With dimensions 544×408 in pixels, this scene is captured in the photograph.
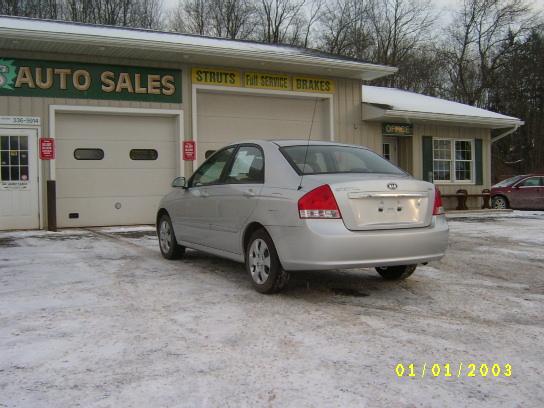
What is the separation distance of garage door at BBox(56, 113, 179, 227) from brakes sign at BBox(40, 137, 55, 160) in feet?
1.27

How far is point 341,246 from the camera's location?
4711mm

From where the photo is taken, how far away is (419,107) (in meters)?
16.8

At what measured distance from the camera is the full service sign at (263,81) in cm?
1318

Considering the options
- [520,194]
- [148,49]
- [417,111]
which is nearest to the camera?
[148,49]

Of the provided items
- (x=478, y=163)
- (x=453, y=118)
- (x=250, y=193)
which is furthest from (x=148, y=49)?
(x=478, y=163)

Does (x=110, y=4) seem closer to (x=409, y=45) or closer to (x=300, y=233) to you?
(x=409, y=45)

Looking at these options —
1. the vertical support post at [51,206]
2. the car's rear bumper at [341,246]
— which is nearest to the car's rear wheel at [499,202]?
the vertical support post at [51,206]

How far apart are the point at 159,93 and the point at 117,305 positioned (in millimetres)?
8545

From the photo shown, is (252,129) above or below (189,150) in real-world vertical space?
above

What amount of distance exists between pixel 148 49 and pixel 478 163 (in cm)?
1157

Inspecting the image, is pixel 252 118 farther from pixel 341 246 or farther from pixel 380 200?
pixel 341 246

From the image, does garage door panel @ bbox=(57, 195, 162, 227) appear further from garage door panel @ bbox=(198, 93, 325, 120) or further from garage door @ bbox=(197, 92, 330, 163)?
garage door panel @ bbox=(198, 93, 325, 120)

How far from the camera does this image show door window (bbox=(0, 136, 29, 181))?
1122 cm

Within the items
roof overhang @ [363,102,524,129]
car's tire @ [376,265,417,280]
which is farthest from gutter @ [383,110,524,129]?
car's tire @ [376,265,417,280]
